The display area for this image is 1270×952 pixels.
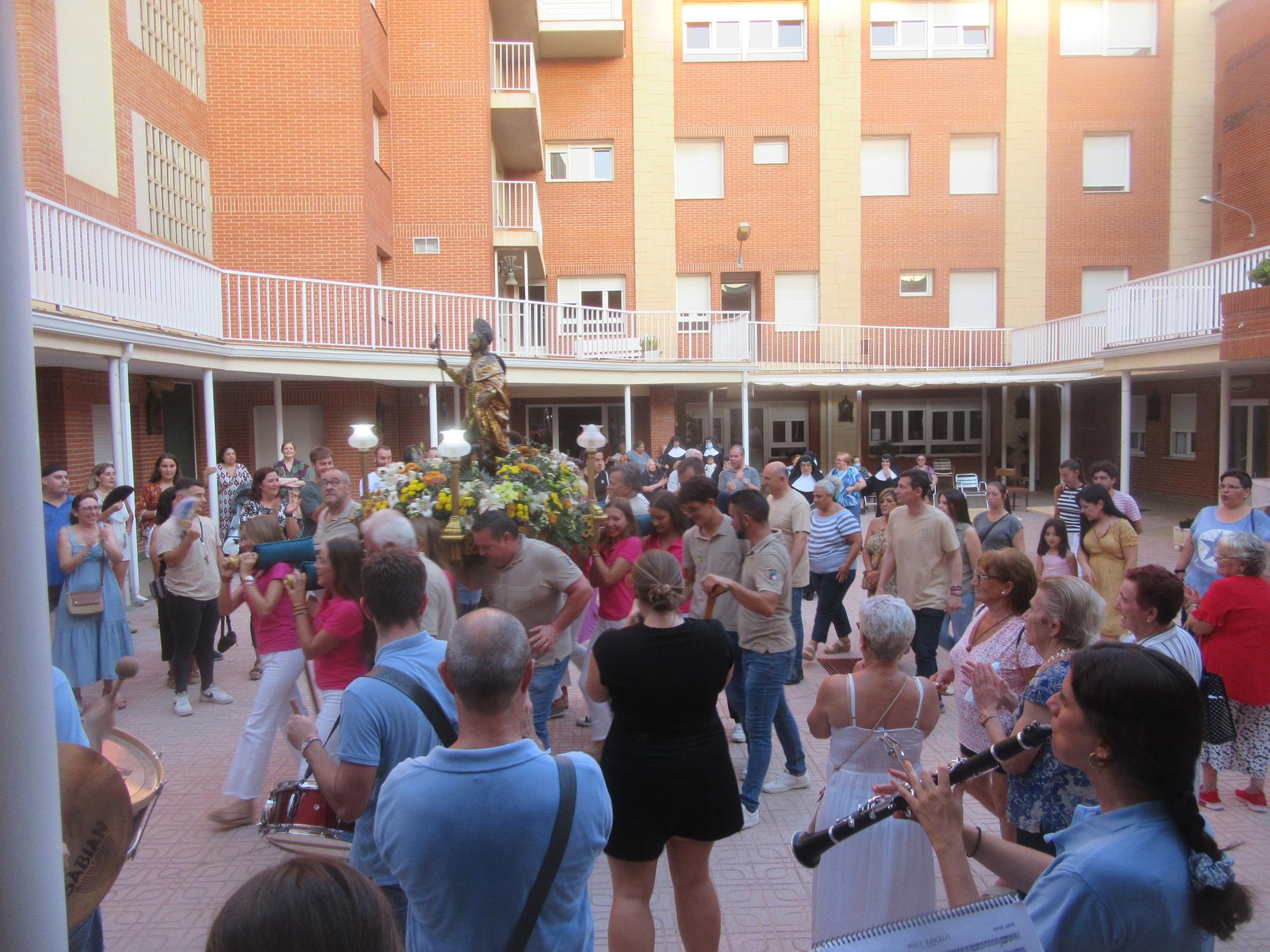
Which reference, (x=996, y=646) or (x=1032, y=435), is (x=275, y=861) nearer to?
(x=996, y=646)

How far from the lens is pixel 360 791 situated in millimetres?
2969

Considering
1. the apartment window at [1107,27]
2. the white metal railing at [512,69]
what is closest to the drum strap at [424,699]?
the white metal railing at [512,69]

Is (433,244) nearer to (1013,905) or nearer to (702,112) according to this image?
(702,112)

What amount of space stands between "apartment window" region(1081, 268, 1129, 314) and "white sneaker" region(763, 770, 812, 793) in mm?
25495

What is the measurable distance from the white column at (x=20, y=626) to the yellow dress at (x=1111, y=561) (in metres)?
7.14

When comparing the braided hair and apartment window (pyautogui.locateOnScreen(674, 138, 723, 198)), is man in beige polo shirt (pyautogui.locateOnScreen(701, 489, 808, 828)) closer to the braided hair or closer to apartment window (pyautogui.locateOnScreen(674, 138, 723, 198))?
the braided hair

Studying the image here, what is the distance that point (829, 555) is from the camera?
816 centimetres

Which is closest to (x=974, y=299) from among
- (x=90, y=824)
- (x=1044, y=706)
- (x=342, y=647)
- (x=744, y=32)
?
(x=744, y=32)

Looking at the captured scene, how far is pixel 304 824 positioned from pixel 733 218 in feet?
82.3

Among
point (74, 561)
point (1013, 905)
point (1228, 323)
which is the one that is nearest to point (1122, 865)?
point (1013, 905)

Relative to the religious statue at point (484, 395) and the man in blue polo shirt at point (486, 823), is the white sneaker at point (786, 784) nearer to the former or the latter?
the religious statue at point (484, 395)

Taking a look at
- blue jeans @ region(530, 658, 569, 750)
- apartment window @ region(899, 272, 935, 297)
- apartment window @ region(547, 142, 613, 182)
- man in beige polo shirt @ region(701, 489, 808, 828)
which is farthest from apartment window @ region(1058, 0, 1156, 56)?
blue jeans @ region(530, 658, 569, 750)

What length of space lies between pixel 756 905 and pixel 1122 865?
2.84m

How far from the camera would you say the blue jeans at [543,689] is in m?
5.12
